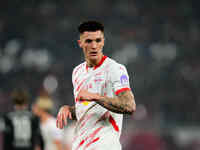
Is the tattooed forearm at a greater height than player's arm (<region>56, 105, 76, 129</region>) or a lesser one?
greater

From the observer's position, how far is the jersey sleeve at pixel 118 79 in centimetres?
333

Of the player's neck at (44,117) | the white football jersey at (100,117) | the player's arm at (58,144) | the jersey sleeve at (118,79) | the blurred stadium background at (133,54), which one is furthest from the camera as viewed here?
the blurred stadium background at (133,54)

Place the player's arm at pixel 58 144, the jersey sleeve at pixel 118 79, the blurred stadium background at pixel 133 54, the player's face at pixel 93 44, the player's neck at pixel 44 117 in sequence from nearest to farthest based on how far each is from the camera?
the jersey sleeve at pixel 118 79
the player's face at pixel 93 44
the player's arm at pixel 58 144
the player's neck at pixel 44 117
the blurred stadium background at pixel 133 54

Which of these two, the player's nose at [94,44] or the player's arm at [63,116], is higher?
the player's nose at [94,44]

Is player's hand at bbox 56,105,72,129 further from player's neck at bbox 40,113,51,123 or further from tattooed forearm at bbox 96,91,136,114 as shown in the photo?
player's neck at bbox 40,113,51,123

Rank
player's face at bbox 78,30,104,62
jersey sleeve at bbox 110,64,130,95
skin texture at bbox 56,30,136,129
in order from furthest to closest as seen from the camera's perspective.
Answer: player's face at bbox 78,30,104,62 → jersey sleeve at bbox 110,64,130,95 → skin texture at bbox 56,30,136,129

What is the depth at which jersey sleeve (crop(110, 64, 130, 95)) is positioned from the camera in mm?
3330

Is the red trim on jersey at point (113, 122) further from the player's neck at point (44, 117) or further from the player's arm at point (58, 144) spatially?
the player's neck at point (44, 117)

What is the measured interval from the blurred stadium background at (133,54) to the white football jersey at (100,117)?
8024 millimetres

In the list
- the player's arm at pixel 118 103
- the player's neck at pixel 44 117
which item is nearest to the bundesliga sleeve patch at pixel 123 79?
the player's arm at pixel 118 103

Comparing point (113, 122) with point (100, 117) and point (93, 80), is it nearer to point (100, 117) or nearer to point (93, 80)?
point (100, 117)

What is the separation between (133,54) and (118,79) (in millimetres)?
15428

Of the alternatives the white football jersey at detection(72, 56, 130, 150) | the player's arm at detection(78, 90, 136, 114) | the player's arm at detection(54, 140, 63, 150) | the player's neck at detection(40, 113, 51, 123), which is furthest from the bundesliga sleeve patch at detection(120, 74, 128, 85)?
the player's neck at detection(40, 113, 51, 123)

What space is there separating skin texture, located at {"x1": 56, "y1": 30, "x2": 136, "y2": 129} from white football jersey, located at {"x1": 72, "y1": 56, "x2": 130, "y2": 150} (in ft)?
0.34
